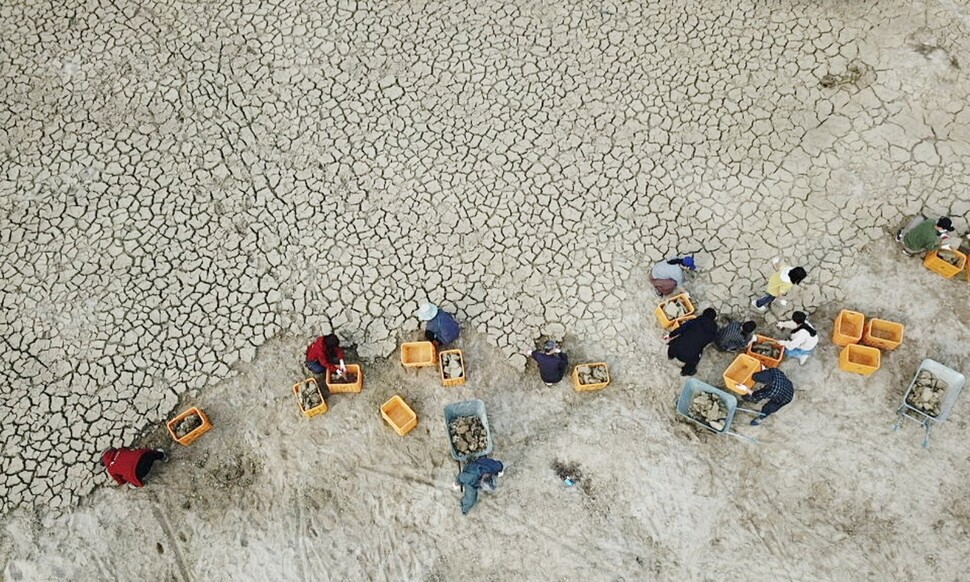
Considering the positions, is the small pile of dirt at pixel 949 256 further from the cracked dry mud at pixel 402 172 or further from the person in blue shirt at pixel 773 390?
the person in blue shirt at pixel 773 390

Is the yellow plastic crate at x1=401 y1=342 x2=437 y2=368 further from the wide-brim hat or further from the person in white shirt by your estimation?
the person in white shirt

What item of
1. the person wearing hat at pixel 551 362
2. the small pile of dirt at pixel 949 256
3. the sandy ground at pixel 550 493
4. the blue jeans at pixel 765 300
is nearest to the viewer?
the sandy ground at pixel 550 493

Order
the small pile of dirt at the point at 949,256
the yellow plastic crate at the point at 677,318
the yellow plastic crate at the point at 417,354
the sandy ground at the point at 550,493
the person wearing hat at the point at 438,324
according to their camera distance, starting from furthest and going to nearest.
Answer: the small pile of dirt at the point at 949,256 → the yellow plastic crate at the point at 677,318 → the yellow plastic crate at the point at 417,354 → the person wearing hat at the point at 438,324 → the sandy ground at the point at 550,493

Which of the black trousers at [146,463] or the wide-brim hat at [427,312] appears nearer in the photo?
the black trousers at [146,463]

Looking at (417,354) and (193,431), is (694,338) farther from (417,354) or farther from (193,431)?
(193,431)

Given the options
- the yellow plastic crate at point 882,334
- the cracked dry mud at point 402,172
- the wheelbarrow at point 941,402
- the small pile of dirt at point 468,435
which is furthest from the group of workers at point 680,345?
the wheelbarrow at point 941,402

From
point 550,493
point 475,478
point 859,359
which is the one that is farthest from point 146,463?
point 859,359
